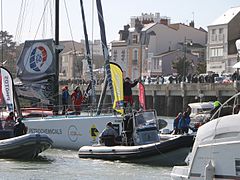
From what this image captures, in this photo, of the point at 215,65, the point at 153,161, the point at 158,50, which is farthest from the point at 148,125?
the point at 158,50

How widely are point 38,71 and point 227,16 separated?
66.8 m

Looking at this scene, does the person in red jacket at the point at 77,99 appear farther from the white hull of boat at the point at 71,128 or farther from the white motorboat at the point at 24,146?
the white motorboat at the point at 24,146

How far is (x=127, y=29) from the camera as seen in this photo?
384 ft

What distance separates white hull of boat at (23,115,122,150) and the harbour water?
2.19 metres

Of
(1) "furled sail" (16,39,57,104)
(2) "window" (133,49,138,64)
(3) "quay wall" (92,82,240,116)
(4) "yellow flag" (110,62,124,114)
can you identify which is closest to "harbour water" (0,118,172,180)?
(4) "yellow flag" (110,62,124,114)

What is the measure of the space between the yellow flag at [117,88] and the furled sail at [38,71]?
4.44m

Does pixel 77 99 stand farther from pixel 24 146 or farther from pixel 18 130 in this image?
pixel 24 146

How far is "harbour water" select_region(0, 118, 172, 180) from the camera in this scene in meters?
20.2

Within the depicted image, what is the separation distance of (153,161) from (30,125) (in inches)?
299

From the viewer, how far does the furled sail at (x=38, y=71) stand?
31.1 meters

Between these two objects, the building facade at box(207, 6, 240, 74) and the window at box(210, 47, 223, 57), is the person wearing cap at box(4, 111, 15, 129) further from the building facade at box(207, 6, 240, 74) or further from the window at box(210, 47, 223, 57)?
the window at box(210, 47, 223, 57)

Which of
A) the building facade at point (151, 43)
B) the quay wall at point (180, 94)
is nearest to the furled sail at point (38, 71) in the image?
the quay wall at point (180, 94)

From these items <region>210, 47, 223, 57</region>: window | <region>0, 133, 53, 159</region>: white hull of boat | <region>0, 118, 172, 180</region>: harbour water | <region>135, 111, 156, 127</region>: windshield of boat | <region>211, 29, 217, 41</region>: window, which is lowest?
<region>0, 118, 172, 180</region>: harbour water

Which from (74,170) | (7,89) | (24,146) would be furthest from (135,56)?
(74,170)
